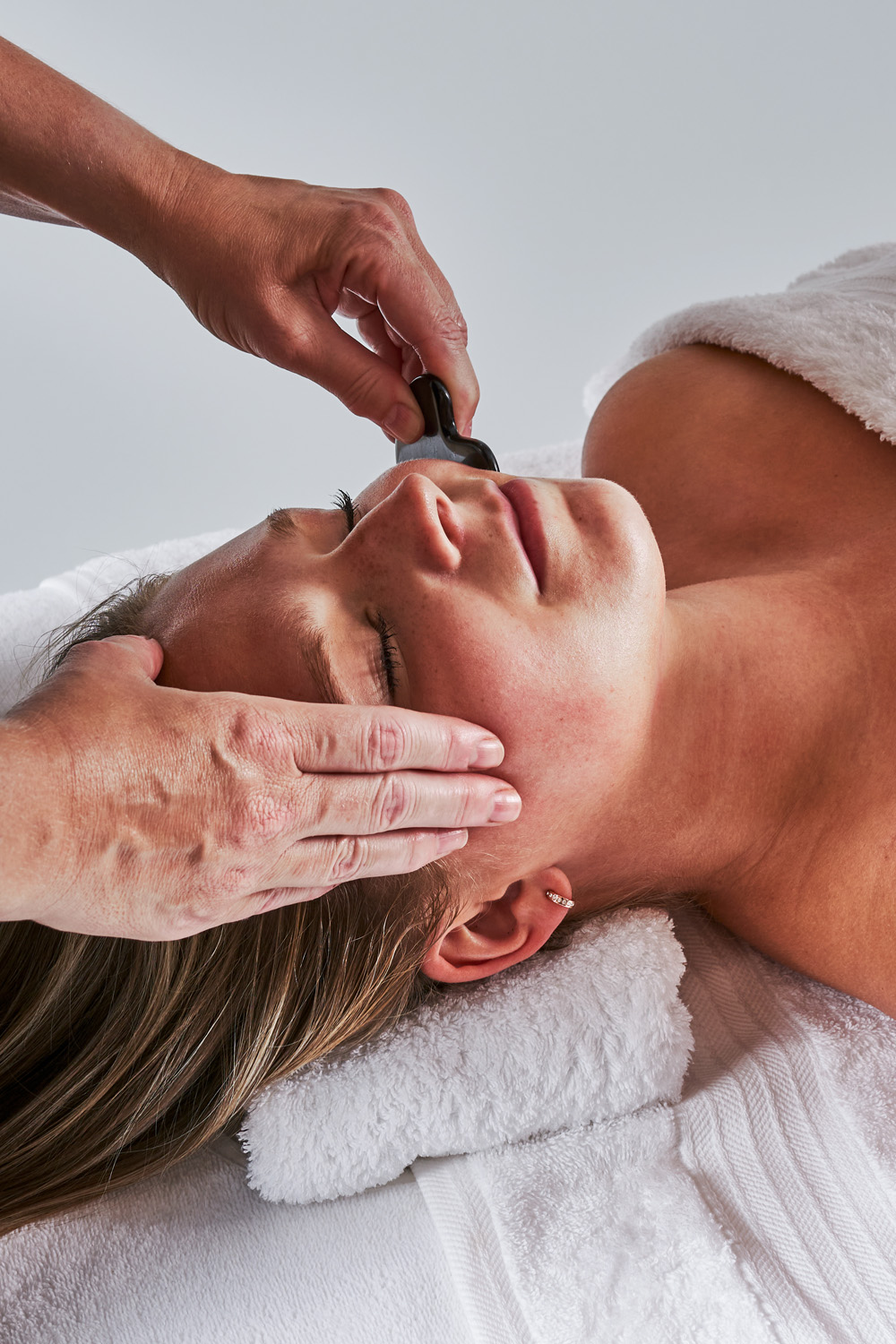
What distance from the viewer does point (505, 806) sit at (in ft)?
3.33

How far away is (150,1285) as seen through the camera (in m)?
1.12

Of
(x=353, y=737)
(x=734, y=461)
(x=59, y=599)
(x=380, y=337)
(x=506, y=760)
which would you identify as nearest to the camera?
(x=353, y=737)

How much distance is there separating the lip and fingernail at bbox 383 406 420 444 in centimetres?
17

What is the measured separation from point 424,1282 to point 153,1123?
35 cm

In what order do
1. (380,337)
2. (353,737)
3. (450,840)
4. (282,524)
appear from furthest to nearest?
(380,337), (282,524), (450,840), (353,737)

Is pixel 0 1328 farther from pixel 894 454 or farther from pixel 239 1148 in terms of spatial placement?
pixel 894 454

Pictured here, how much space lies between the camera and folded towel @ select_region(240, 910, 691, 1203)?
3.86 ft

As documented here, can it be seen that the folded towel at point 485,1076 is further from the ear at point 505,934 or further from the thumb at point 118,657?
the thumb at point 118,657

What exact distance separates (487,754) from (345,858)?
173mm

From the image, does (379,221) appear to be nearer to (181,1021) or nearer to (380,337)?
(380,337)

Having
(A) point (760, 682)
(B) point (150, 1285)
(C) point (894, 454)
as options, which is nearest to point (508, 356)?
(C) point (894, 454)

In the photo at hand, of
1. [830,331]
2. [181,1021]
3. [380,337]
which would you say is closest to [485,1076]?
[181,1021]

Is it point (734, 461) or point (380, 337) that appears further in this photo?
point (734, 461)

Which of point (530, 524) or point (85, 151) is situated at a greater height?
point (85, 151)
